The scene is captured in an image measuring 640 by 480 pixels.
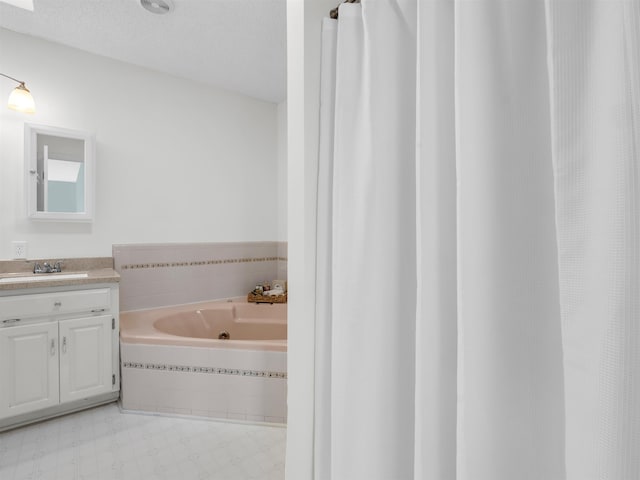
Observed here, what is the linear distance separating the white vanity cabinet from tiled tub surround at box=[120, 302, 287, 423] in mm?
151

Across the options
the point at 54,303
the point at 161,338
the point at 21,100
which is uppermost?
the point at 21,100

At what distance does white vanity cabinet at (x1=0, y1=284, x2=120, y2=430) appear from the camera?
205 centimetres

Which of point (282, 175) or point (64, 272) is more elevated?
point (282, 175)

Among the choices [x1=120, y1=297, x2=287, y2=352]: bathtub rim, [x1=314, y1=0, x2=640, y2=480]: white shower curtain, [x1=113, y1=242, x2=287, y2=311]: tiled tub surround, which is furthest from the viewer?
[x1=113, y1=242, x2=287, y2=311]: tiled tub surround

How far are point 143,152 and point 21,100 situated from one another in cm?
87

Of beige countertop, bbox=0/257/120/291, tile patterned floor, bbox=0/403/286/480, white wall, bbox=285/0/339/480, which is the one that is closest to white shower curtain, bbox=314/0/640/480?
white wall, bbox=285/0/339/480

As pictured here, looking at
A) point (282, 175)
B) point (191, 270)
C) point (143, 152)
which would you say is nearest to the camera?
point (143, 152)

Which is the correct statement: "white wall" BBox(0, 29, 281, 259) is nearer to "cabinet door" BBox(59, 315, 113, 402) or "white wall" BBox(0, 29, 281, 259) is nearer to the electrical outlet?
the electrical outlet

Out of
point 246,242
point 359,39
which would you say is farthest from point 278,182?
point 359,39

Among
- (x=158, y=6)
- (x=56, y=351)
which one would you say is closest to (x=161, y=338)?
(x=56, y=351)

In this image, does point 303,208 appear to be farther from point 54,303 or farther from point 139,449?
point 54,303

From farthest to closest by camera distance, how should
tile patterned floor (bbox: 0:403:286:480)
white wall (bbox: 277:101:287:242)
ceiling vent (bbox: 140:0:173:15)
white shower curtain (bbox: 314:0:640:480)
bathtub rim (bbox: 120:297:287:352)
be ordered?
1. white wall (bbox: 277:101:287:242)
2. bathtub rim (bbox: 120:297:287:352)
3. ceiling vent (bbox: 140:0:173:15)
4. tile patterned floor (bbox: 0:403:286:480)
5. white shower curtain (bbox: 314:0:640:480)

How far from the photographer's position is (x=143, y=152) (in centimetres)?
302

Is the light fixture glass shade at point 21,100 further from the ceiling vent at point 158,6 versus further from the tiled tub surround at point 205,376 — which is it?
the tiled tub surround at point 205,376
